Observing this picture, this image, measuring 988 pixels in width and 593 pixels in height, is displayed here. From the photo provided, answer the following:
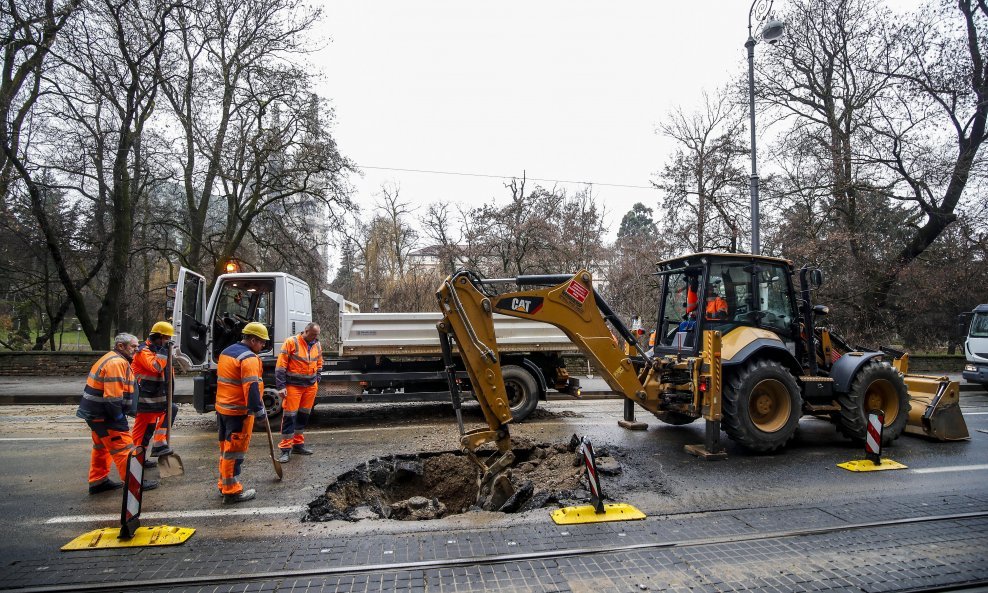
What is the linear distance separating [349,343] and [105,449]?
11.9 ft

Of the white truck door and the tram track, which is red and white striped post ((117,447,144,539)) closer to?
the tram track

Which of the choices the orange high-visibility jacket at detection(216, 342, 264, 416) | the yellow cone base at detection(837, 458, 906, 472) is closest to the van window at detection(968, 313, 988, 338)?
the yellow cone base at detection(837, 458, 906, 472)

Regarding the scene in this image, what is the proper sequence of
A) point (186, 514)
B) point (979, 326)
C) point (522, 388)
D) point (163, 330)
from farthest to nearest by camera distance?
point (979, 326)
point (522, 388)
point (163, 330)
point (186, 514)

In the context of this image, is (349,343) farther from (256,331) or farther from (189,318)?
(256,331)

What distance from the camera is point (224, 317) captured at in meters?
8.36

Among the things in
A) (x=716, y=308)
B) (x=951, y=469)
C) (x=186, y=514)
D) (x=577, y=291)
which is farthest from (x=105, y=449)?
(x=951, y=469)

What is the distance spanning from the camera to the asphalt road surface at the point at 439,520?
3.57 meters

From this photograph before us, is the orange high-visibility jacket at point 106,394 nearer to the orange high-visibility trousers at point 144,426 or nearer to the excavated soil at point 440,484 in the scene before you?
the orange high-visibility trousers at point 144,426

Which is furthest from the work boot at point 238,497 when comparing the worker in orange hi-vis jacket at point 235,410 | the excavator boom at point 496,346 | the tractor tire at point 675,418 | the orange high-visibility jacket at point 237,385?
the tractor tire at point 675,418

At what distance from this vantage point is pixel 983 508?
15.4ft

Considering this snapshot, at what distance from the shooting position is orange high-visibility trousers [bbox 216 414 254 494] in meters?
4.91

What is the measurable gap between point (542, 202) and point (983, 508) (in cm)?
1784

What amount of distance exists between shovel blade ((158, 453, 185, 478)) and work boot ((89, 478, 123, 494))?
38 cm

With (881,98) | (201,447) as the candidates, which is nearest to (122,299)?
(201,447)
